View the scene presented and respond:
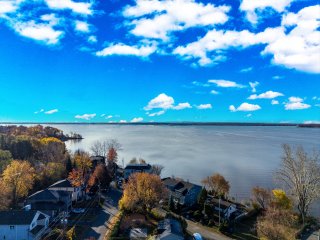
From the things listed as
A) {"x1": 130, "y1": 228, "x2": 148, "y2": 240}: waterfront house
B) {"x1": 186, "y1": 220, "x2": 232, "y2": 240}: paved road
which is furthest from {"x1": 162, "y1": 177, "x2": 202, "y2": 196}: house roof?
{"x1": 130, "y1": 228, "x2": 148, "y2": 240}: waterfront house

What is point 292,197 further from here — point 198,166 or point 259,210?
point 198,166

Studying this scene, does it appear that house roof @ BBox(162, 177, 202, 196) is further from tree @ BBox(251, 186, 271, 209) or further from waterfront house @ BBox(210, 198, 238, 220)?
tree @ BBox(251, 186, 271, 209)

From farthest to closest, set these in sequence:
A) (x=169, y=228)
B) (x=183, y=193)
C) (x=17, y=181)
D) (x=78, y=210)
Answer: (x=183, y=193), (x=17, y=181), (x=78, y=210), (x=169, y=228)

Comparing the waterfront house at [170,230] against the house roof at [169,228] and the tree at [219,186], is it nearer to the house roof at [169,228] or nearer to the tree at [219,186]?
the house roof at [169,228]

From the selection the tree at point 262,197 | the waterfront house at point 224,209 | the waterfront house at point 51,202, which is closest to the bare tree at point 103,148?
the waterfront house at point 51,202

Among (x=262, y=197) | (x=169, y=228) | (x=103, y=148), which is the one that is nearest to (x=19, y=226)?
(x=169, y=228)

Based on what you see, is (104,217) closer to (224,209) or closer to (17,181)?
(17,181)

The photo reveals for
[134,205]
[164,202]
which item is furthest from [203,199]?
[134,205]
